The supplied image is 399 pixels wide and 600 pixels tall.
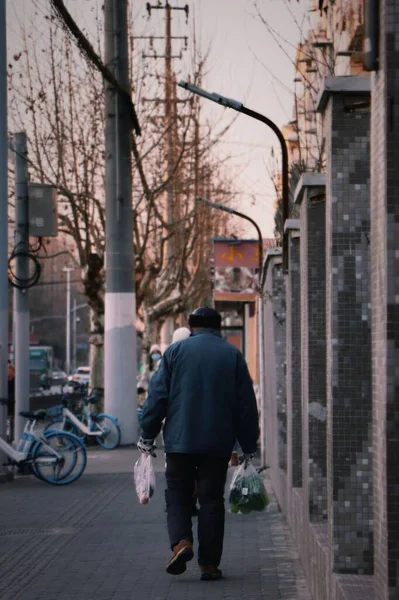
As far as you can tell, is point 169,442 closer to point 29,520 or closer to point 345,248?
point 345,248

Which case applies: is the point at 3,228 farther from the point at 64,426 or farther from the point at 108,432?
the point at 108,432

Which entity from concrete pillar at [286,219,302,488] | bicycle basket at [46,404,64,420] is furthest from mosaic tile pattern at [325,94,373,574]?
bicycle basket at [46,404,64,420]

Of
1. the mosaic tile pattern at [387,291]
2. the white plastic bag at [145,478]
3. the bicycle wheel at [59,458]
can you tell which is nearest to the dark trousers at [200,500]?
the white plastic bag at [145,478]

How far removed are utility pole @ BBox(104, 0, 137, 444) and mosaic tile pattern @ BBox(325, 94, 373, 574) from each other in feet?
58.9

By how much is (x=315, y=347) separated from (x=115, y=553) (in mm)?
2684

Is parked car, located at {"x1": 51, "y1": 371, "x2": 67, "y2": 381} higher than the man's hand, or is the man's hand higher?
the man's hand

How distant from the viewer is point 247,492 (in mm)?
9961

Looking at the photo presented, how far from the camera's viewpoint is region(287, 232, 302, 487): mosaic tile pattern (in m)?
11.1

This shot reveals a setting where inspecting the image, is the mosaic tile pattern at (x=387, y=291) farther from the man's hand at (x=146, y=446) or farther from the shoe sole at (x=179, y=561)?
the man's hand at (x=146, y=446)

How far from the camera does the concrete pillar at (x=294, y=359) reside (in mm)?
11117

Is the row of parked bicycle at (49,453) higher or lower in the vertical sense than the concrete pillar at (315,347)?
lower

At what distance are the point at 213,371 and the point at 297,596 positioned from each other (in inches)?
62.5

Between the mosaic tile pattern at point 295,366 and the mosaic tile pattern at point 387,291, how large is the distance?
5.64 m

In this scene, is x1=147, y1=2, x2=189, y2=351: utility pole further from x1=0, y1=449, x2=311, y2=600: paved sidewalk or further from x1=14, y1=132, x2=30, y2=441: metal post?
x1=0, y1=449, x2=311, y2=600: paved sidewalk
